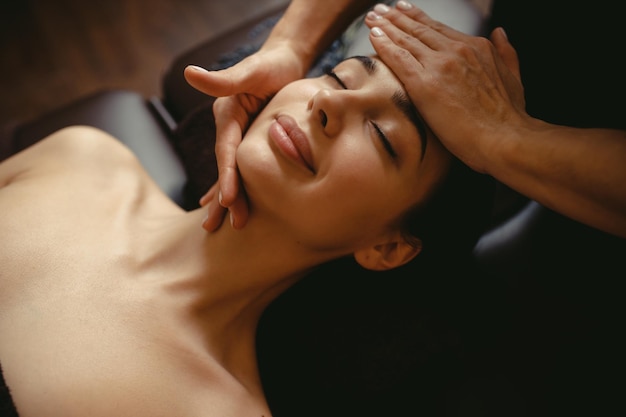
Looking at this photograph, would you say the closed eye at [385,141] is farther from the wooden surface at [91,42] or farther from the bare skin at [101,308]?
the wooden surface at [91,42]

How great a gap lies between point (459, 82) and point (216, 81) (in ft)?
1.65

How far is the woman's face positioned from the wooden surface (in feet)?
4.79

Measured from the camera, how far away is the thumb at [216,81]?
3.03ft

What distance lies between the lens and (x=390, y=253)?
3.45 feet

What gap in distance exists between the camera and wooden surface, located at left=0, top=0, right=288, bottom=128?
87.1 inches

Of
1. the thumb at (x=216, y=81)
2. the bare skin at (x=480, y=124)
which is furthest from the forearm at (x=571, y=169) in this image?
the thumb at (x=216, y=81)

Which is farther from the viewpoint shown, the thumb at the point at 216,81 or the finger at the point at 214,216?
the finger at the point at 214,216

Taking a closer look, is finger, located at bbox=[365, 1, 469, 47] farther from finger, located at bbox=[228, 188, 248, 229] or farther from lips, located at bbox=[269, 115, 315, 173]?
finger, located at bbox=[228, 188, 248, 229]

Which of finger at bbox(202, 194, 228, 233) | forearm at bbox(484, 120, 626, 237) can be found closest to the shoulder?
finger at bbox(202, 194, 228, 233)

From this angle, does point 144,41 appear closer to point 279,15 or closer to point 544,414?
point 279,15

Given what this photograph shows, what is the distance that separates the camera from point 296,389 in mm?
1196

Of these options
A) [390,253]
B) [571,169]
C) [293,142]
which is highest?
[293,142]

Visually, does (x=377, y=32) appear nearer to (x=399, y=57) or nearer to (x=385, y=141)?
(x=399, y=57)

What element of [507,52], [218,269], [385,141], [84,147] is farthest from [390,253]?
[84,147]
